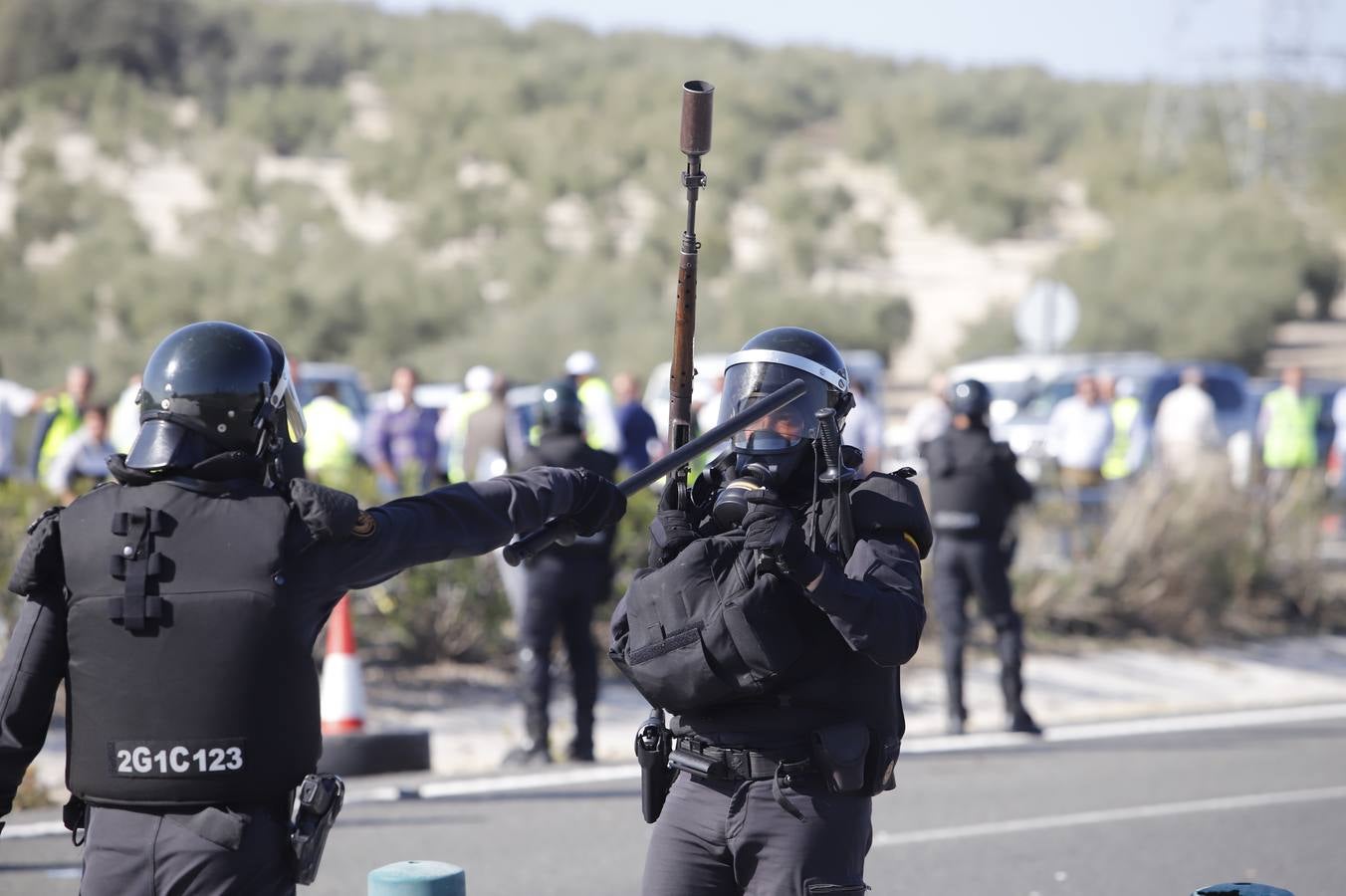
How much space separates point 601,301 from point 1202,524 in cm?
2105

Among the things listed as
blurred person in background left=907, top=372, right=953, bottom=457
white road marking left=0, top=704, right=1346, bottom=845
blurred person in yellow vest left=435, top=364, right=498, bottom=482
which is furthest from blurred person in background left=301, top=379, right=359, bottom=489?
blurred person in background left=907, top=372, right=953, bottom=457

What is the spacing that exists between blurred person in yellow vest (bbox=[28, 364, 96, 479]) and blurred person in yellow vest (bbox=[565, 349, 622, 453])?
3552mm

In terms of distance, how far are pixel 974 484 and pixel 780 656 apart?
272 inches

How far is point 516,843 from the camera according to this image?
7.57 m

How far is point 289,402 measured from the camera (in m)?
3.72

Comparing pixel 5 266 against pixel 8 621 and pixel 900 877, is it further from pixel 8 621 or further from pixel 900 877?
pixel 900 877

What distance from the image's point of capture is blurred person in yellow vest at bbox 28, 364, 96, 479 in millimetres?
12430

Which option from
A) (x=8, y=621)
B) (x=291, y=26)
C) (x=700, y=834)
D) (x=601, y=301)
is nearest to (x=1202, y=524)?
(x=8, y=621)

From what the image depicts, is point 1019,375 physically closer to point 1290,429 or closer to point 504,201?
point 1290,429

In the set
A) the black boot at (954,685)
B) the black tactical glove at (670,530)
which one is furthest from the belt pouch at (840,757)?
the black boot at (954,685)

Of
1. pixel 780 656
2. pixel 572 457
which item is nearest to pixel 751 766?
pixel 780 656

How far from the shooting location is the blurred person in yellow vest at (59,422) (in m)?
12.4

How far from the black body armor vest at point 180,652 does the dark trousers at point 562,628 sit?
582 cm

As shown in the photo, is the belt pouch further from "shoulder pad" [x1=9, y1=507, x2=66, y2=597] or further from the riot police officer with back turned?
"shoulder pad" [x1=9, y1=507, x2=66, y2=597]
